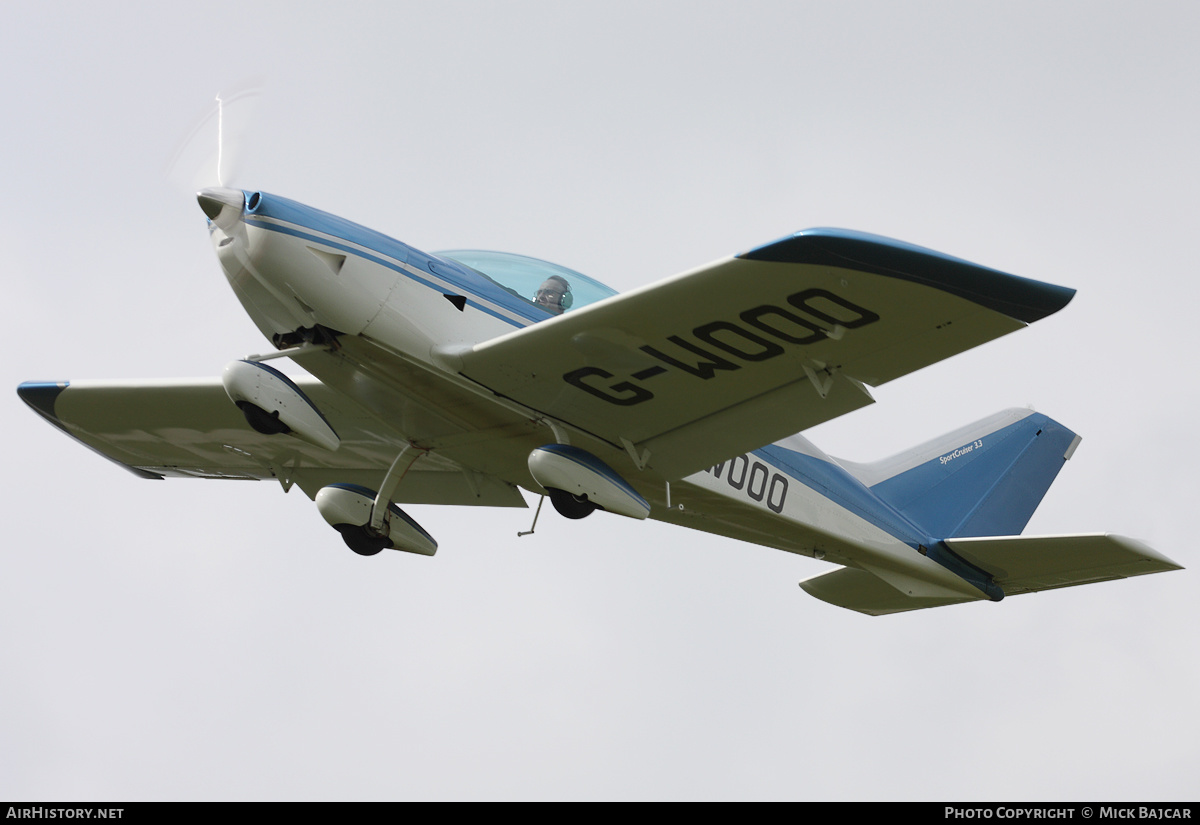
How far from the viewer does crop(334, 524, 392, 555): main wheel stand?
10.7 metres

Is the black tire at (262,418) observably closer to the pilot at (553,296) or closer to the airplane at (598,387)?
the airplane at (598,387)

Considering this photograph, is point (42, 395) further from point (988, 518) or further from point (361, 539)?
point (988, 518)

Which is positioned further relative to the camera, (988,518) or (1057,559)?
(988,518)

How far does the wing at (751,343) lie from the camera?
796 cm

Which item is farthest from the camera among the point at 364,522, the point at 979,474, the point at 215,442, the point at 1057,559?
the point at 979,474

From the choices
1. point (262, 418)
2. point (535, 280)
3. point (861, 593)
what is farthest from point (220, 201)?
point (861, 593)

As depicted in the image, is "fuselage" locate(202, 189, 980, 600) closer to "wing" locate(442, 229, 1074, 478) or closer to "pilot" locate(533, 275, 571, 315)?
"pilot" locate(533, 275, 571, 315)

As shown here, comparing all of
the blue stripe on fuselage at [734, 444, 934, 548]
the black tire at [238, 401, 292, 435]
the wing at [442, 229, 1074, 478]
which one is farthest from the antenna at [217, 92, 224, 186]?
the blue stripe on fuselage at [734, 444, 934, 548]

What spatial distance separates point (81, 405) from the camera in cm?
1216

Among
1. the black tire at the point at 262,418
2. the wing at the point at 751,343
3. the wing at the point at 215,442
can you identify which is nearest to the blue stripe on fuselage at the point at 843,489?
the wing at the point at 751,343

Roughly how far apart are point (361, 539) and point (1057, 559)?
6217mm

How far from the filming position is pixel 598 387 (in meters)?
9.36

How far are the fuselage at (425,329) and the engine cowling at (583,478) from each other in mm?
358
